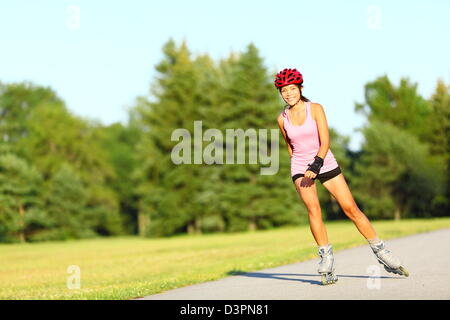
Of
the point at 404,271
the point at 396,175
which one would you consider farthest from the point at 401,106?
the point at 404,271

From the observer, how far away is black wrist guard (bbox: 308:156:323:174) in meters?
6.81

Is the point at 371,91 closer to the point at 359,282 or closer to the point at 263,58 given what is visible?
the point at 263,58

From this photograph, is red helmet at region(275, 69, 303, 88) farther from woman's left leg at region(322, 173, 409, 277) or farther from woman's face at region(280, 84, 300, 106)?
woman's left leg at region(322, 173, 409, 277)

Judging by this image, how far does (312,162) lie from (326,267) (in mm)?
1180

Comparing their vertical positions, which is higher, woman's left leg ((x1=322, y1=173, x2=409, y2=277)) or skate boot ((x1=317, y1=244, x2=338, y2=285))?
woman's left leg ((x1=322, y1=173, x2=409, y2=277))

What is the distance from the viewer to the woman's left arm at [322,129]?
6.87 m

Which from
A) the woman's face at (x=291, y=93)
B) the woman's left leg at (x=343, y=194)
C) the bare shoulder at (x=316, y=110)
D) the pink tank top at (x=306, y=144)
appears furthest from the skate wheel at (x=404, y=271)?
the woman's face at (x=291, y=93)

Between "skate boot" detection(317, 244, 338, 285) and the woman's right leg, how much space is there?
Answer: 0.09m

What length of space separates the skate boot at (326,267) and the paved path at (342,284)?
0.08 meters

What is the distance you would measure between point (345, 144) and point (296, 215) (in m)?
22.6

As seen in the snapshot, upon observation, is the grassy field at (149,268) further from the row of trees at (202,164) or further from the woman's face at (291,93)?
the row of trees at (202,164)

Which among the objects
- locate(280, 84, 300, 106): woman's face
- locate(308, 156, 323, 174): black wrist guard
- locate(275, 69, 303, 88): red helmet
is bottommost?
locate(308, 156, 323, 174): black wrist guard

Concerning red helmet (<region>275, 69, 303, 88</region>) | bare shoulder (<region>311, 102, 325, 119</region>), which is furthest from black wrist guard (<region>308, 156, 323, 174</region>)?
red helmet (<region>275, 69, 303, 88</region>)

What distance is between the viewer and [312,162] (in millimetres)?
6941
